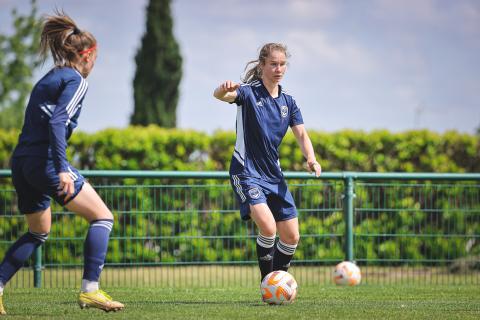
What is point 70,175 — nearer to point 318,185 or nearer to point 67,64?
point 67,64

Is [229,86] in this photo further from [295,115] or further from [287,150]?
[287,150]

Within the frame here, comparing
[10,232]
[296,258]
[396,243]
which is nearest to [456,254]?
[396,243]

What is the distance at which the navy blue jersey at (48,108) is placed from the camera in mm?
5309

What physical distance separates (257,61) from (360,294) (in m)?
2.66

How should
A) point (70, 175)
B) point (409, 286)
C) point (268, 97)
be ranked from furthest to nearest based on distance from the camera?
point (409, 286) → point (268, 97) → point (70, 175)

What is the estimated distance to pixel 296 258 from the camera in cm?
1007

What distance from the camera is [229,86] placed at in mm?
6445

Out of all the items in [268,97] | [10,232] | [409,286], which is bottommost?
[409,286]

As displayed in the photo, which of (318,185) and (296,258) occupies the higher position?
(318,185)

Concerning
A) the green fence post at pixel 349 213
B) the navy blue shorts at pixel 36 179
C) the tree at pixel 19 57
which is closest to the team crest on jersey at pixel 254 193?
the navy blue shorts at pixel 36 179

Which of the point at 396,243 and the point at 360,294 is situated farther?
the point at 396,243

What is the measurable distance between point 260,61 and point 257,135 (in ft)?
2.48

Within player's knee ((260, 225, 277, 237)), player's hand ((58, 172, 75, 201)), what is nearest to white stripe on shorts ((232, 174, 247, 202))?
player's knee ((260, 225, 277, 237))

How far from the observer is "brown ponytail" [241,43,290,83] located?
7.01 m
